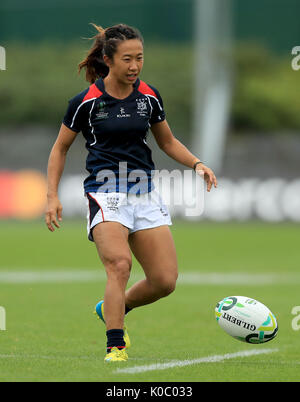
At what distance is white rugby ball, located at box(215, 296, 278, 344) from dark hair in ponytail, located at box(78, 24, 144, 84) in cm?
209

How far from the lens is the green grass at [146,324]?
236 inches

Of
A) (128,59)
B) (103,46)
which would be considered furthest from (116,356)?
(103,46)

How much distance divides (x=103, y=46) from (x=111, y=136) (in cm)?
70

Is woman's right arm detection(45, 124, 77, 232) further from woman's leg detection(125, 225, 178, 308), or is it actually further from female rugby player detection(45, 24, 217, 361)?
woman's leg detection(125, 225, 178, 308)

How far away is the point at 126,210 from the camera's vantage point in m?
6.64

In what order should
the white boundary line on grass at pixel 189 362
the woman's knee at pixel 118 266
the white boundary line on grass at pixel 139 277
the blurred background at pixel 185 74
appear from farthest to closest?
the blurred background at pixel 185 74
the white boundary line on grass at pixel 139 277
the woman's knee at pixel 118 266
the white boundary line on grass at pixel 189 362

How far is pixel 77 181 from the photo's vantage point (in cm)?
2733

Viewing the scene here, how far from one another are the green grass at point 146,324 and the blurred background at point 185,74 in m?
13.3

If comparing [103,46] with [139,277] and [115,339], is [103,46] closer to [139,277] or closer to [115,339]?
[115,339]

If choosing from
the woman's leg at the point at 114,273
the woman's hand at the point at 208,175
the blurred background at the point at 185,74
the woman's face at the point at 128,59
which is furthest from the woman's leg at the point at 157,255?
the blurred background at the point at 185,74

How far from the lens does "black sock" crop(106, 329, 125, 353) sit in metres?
6.34

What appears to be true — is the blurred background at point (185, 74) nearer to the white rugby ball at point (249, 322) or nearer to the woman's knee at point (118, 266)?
the white rugby ball at point (249, 322)

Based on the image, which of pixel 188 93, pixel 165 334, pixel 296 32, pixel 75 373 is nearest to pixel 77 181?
pixel 188 93
